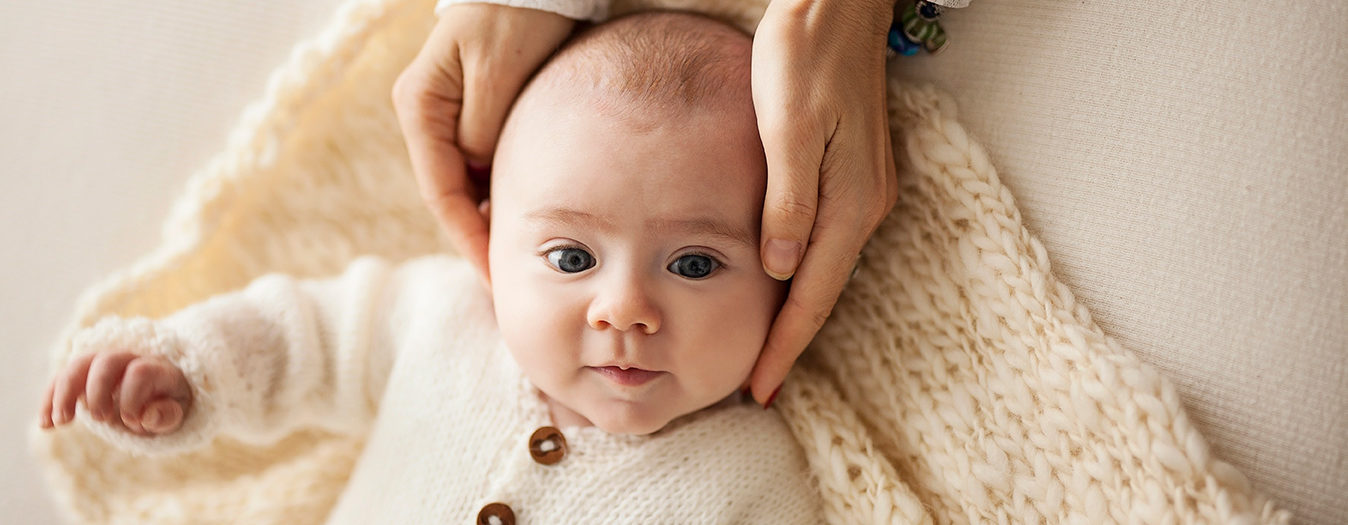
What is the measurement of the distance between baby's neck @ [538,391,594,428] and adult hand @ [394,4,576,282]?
0.62 ft

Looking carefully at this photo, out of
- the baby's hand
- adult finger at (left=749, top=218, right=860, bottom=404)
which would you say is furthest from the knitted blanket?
the baby's hand

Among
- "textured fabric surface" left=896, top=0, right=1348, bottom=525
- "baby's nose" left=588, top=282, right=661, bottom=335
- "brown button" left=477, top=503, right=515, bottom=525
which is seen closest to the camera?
"textured fabric surface" left=896, top=0, right=1348, bottom=525

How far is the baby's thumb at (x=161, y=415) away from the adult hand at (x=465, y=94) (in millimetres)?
393

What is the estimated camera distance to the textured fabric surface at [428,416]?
117 cm

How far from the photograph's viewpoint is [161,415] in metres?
1.13

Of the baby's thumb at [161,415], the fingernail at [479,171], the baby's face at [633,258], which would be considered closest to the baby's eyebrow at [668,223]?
the baby's face at [633,258]

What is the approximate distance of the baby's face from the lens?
1064 mm

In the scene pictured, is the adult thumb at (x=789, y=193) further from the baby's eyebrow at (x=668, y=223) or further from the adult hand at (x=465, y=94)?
the adult hand at (x=465, y=94)

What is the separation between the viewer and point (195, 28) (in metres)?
1.40

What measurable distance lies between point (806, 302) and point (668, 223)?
7.7 inches

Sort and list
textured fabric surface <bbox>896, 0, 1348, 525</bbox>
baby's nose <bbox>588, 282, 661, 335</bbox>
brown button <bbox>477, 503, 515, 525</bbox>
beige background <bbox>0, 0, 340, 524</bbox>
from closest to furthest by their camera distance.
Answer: textured fabric surface <bbox>896, 0, 1348, 525</bbox> < baby's nose <bbox>588, 282, 661, 335</bbox> < brown button <bbox>477, 503, 515, 525</bbox> < beige background <bbox>0, 0, 340, 524</bbox>

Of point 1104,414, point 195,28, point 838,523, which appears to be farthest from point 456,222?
point 1104,414

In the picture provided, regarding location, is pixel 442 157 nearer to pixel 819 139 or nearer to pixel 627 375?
pixel 627 375

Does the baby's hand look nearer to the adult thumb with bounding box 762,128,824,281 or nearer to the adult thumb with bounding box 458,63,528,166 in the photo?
the adult thumb with bounding box 458,63,528,166
